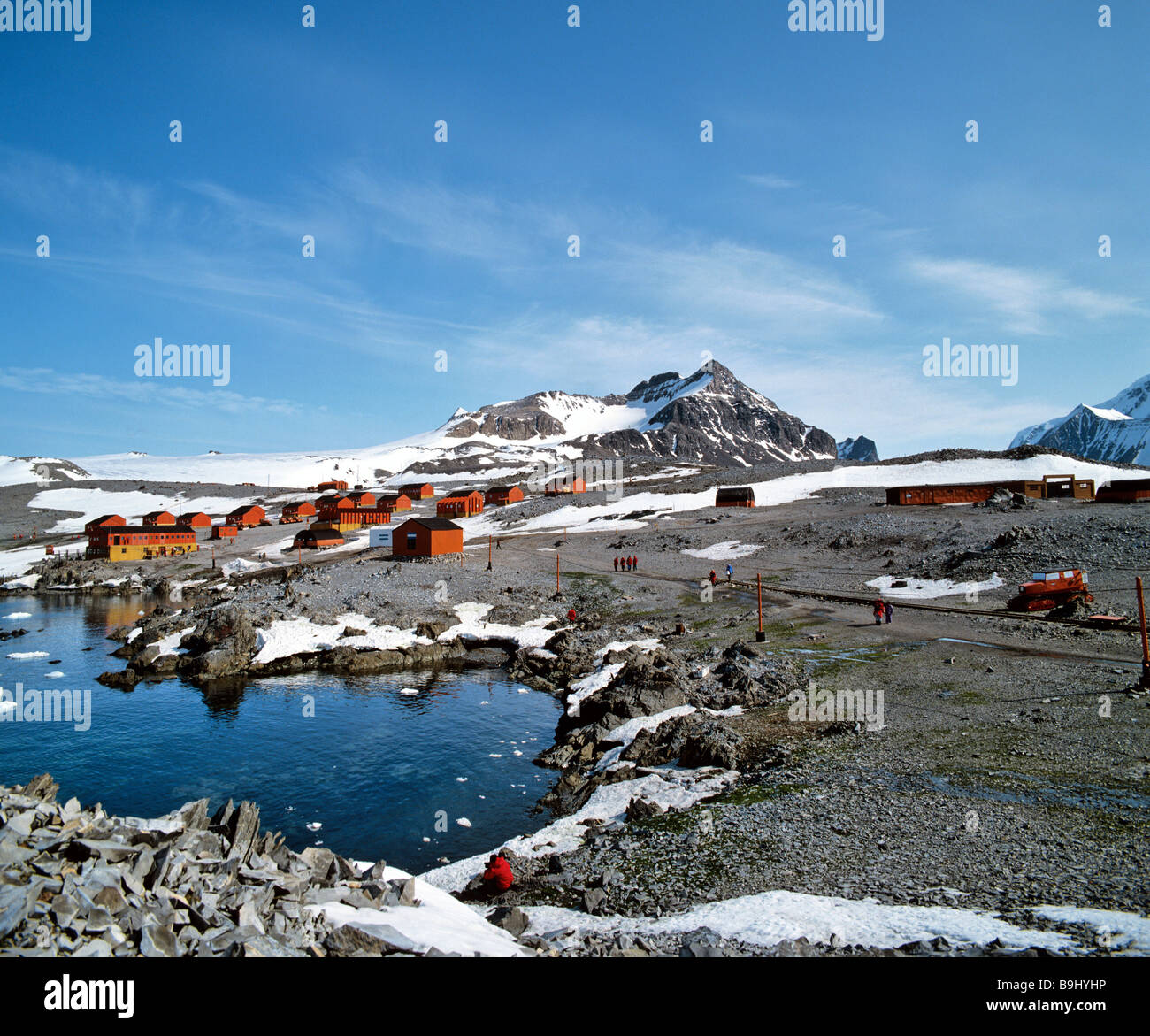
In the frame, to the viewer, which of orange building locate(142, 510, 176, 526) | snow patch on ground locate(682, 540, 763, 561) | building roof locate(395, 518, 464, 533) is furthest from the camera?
orange building locate(142, 510, 176, 526)

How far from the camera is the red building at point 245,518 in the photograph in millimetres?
123812

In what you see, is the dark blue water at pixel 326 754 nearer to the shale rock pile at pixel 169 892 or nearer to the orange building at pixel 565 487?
the shale rock pile at pixel 169 892

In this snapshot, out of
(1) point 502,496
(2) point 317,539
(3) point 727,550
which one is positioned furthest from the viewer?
(1) point 502,496

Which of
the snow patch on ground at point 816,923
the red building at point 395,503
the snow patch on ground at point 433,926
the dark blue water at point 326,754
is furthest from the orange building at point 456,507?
the snow patch on ground at point 816,923

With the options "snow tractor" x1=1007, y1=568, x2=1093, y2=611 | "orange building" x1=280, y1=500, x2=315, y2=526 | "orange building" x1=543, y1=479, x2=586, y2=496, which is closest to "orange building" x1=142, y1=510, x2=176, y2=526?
"orange building" x1=280, y1=500, x2=315, y2=526

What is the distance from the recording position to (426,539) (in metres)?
77.8

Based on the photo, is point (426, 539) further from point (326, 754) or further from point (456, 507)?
point (456, 507)

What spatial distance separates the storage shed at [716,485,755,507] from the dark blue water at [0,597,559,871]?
65.7 m

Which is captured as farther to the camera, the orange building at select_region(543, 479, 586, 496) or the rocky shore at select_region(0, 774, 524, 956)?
the orange building at select_region(543, 479, 586, 496)

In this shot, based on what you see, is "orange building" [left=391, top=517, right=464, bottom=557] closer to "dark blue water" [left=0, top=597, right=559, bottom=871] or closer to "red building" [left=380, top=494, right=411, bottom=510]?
"dark blue water" [left=0, top=597, right=559, bottom=871]

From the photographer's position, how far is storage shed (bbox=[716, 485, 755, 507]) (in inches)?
3981

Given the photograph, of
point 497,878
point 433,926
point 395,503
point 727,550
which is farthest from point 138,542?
point 433,926

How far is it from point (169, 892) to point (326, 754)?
20.7 m
